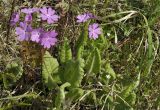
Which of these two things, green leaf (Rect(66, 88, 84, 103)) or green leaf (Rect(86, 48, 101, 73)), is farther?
green leaf (Rect(86, 48, 101, 73))

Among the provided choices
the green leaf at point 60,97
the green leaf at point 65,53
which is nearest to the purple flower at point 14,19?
the green leaf at point 65,53

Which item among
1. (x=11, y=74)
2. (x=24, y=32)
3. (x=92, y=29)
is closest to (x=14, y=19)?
(x=24, y=32)

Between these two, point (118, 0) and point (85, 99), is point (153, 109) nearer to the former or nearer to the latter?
point (85, 99)

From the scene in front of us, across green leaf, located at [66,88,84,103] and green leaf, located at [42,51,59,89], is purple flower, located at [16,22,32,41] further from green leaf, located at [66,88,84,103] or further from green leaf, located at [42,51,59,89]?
green leaf, located at [66,88,84,103]

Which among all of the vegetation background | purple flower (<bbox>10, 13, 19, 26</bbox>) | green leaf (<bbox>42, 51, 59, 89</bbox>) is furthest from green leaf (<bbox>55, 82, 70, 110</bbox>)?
purple flower (<bbox>10, 13, 19, 26</bbox>)

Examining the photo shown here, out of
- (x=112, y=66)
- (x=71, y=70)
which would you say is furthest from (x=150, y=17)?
(x=71, y=70)

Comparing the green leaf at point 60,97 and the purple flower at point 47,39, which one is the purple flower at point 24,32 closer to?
the purple flower at point 47,39
